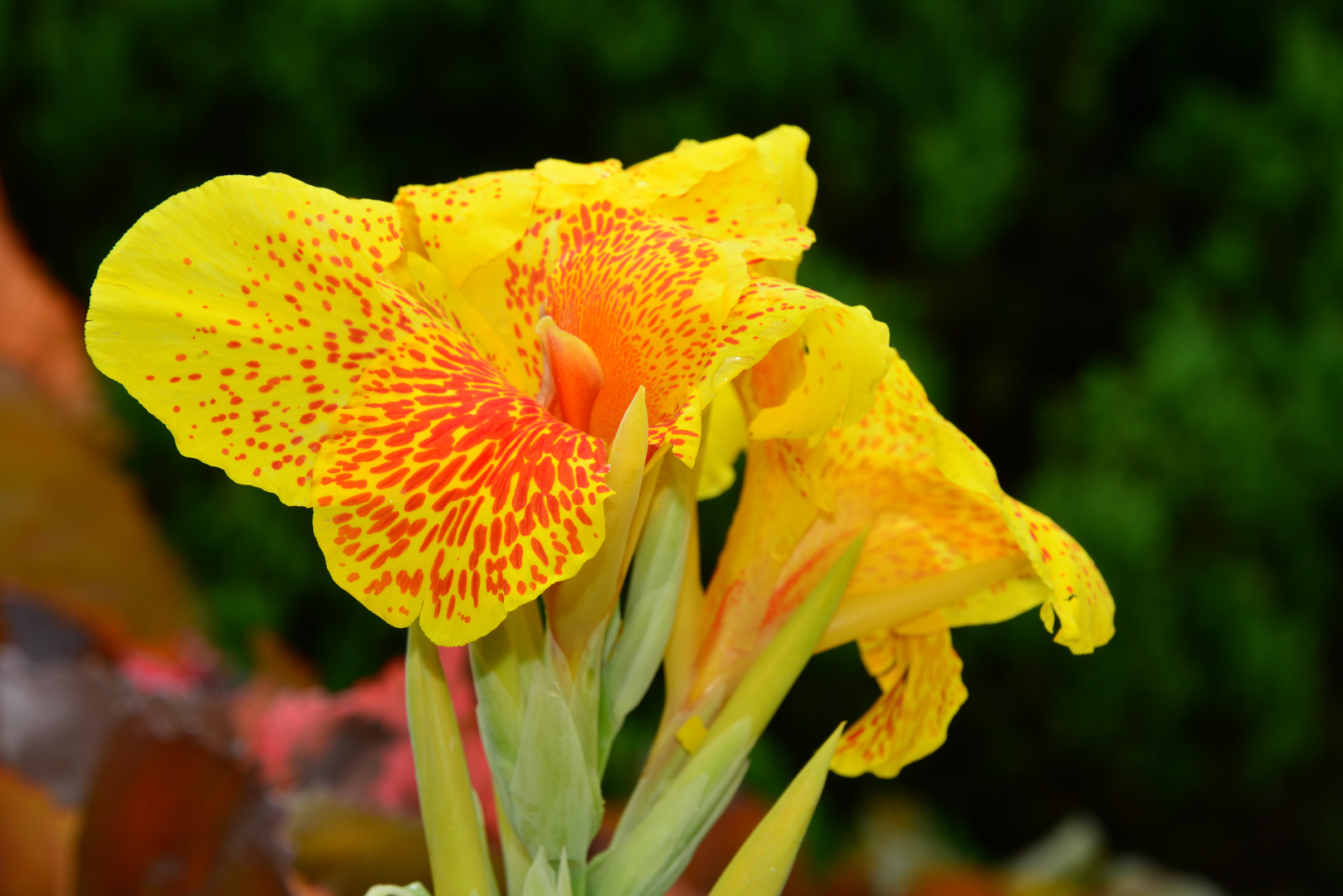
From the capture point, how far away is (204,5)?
195cm

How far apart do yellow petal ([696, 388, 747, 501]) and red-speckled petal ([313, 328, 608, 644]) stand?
0.53 feet

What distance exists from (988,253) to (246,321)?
6.22 ft

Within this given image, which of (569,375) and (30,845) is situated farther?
(30,845)

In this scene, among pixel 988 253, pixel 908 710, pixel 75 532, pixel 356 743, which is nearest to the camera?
pixel 908 710

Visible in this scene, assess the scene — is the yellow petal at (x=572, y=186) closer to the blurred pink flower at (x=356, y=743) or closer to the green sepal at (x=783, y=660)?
the green sepal at (x=783, y=660)

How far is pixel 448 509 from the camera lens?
373 millimetres

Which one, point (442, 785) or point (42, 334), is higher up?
point (442, 785)

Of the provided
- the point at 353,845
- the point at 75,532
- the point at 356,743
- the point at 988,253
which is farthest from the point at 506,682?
the point at 988,253

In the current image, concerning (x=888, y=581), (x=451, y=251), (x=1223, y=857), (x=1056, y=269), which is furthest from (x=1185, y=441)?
(x=451, y=251)

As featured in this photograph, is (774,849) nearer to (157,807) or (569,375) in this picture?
(569,375)

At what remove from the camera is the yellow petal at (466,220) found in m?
0.44

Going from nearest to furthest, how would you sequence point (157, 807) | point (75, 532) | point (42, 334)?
point (157, 807) → point (75, 532) → point (42, 334)

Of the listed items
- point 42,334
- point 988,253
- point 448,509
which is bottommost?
point 988,253

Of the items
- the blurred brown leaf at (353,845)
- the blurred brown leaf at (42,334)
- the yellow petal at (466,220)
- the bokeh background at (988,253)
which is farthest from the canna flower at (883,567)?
the blurred brown leaf at (42,334)
